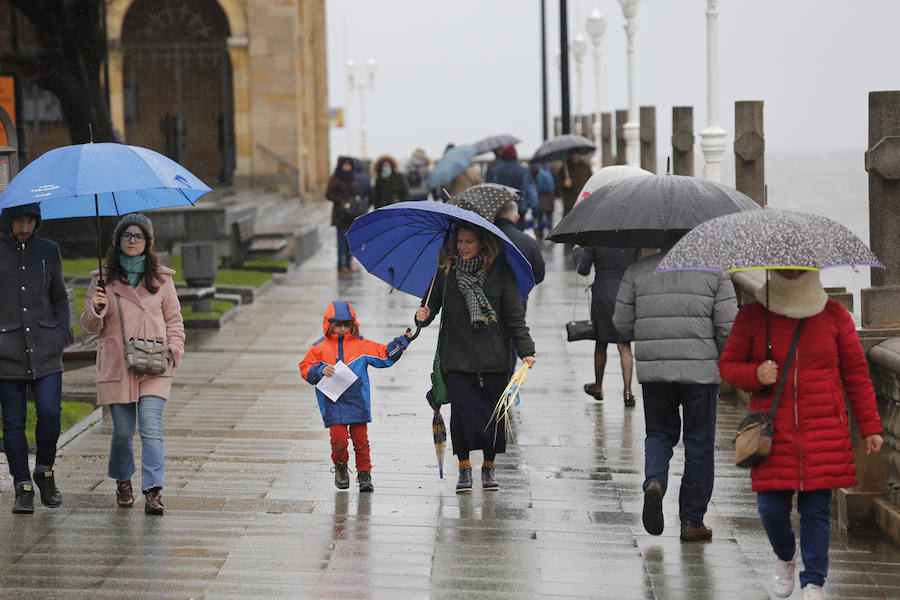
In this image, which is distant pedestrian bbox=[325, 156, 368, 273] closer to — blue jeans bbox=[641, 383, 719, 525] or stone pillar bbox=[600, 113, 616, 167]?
stone pillar bbox=[600, 113, 616, 167]

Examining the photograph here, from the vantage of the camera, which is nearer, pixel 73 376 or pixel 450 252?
pixel 450 252

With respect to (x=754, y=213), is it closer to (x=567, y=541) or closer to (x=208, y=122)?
(x=567, y=541)

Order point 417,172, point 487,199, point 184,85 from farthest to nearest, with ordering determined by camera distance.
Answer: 1. point 184,85
2. point 417,172
3. point 487,199

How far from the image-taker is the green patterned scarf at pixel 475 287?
306 inches

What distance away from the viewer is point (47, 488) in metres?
7.59

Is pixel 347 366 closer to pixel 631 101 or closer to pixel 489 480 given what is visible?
pixel 489 480

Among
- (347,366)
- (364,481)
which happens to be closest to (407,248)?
(347,366)

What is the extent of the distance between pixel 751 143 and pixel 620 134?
12847 mm

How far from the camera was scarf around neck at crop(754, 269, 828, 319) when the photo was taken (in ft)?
18.7

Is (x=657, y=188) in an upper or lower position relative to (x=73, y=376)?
upper

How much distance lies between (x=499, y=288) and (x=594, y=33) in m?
28.1

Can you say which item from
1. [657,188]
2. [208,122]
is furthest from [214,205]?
[208,122]

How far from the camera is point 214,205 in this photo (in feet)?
72.4

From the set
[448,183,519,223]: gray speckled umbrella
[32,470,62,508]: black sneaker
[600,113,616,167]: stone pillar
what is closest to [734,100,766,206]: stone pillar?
[448,183,519,223]: gray speckled umbrella
